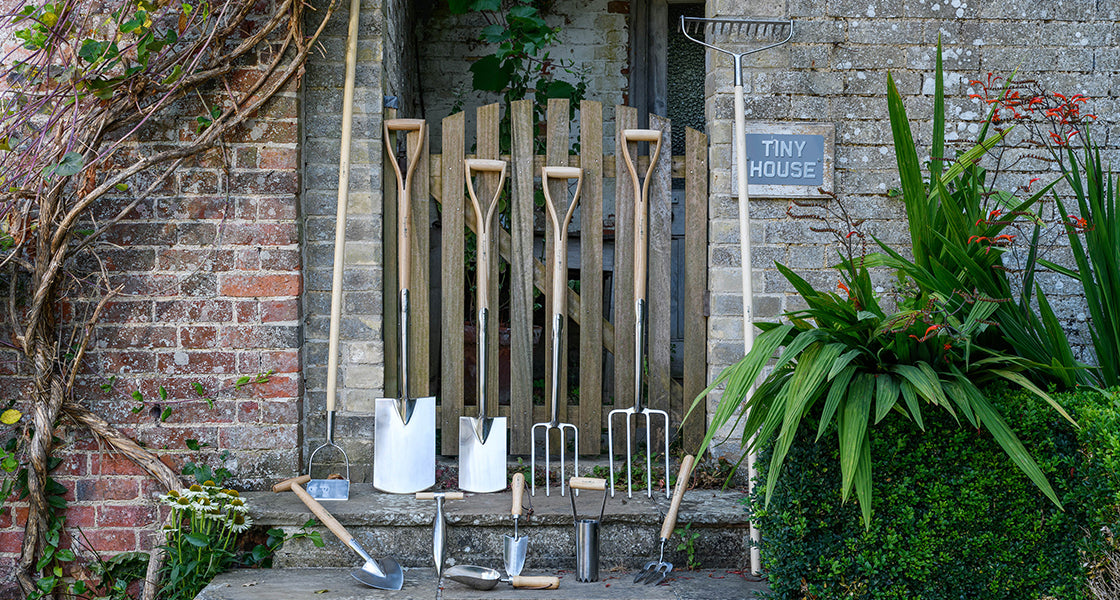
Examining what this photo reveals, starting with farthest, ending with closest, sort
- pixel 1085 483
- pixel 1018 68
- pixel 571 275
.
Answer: pixel 571 275, pixel 1018 68, pixel 1085 483

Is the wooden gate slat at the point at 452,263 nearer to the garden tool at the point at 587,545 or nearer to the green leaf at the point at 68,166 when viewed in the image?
the garden tool at the point at 587,545

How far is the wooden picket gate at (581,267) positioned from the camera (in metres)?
3.14

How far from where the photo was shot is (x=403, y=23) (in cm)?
389

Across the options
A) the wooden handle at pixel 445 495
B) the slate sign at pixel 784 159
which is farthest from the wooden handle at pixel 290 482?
the slate sign at pixel 784 159

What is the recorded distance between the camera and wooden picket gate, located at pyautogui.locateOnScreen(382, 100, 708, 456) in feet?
10.3

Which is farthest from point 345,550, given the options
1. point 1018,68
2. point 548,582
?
point 1018,68

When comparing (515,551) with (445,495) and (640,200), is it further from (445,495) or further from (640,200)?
(640,200)

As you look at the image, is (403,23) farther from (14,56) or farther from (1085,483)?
(1085,483)

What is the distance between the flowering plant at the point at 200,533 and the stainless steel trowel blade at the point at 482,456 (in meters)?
0.77

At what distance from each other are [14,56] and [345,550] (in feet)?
7.18

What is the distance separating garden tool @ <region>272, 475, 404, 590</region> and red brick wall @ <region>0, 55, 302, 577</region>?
0.45 metres

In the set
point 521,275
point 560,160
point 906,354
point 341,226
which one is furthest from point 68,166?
point 906,354

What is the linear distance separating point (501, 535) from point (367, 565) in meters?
0.46

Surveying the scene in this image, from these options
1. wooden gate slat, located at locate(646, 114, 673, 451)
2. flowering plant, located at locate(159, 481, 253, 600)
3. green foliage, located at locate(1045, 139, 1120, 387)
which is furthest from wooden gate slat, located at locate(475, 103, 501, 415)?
green foliage, located at locate(1045, 139, 1120, 387)
